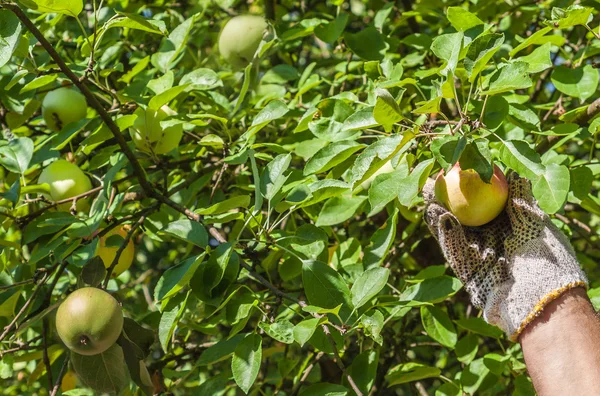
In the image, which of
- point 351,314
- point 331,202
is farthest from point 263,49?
point 351,314

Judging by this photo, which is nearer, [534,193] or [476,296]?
[534,193]

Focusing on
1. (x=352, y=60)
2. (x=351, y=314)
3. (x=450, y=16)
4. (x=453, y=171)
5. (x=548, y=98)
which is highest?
(x=450, y=16)

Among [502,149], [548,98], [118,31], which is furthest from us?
[548,98]

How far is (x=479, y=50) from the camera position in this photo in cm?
134

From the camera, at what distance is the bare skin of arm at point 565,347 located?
134 centimetres

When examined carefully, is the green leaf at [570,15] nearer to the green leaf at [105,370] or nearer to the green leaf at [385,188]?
the green leaf at [385,188]

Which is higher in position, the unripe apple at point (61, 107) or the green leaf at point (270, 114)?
the green leaf at point (270, 114)

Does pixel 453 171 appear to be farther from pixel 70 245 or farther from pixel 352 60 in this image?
pixel 352 60

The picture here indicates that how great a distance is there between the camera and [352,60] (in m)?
2.43

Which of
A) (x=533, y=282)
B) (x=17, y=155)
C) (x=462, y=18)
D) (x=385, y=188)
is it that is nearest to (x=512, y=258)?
(x=533, y=282)

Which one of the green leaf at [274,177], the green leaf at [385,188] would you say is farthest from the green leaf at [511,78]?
the green leaf at [274,177]

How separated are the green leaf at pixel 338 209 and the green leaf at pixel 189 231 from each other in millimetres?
285

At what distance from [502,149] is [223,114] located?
0.90 m

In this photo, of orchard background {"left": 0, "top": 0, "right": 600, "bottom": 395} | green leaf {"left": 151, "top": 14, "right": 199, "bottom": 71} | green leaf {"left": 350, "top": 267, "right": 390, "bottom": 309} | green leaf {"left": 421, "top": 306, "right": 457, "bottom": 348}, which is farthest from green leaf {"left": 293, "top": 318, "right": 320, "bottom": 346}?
green leaf {"left": 151, "top": 14, "right": 199, "bottom": 71}
